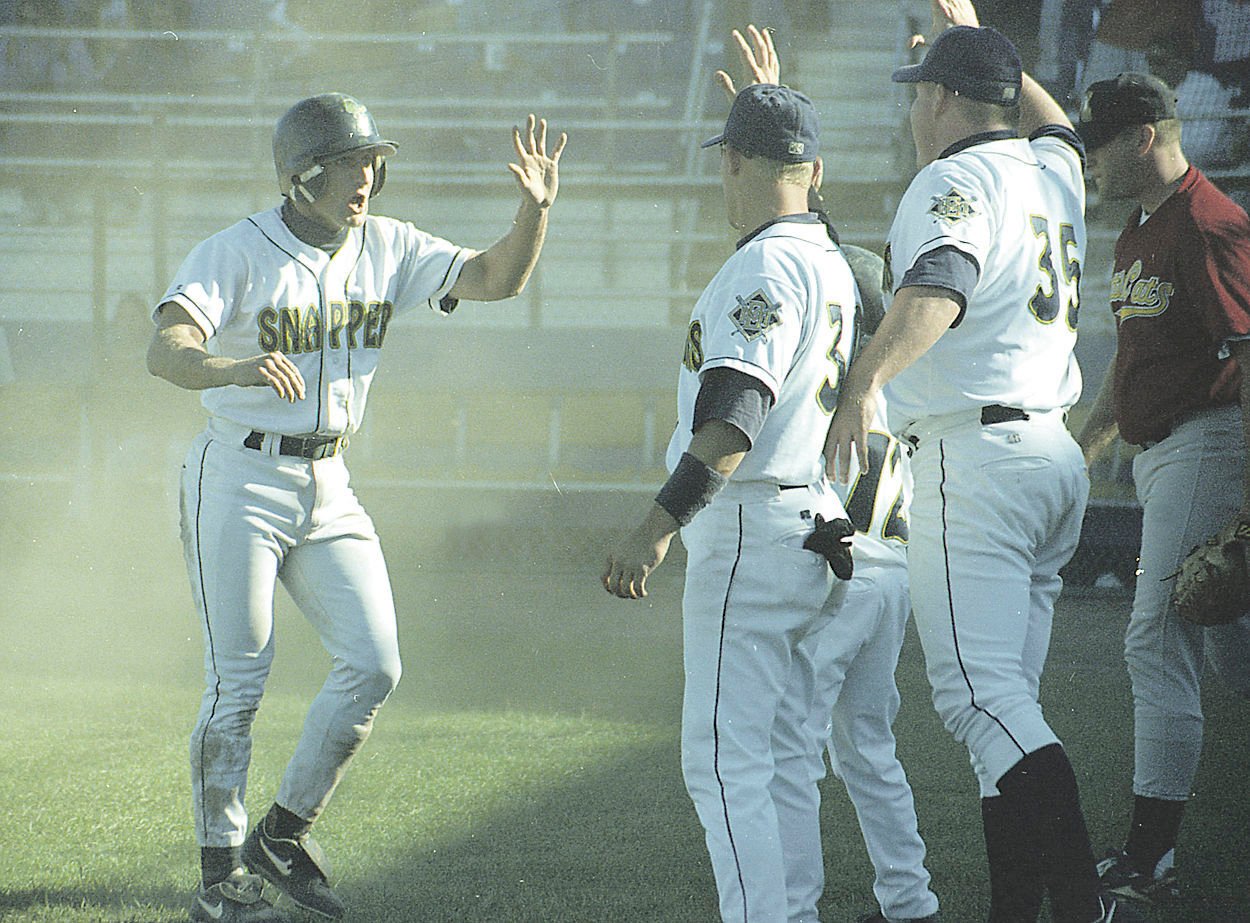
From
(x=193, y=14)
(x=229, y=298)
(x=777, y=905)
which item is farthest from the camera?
(x=193, y=14)

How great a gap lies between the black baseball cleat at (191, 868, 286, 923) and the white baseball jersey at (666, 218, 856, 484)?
49.2 inches

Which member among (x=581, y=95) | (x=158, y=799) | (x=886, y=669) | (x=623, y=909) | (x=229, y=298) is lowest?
(x=158, y=799)

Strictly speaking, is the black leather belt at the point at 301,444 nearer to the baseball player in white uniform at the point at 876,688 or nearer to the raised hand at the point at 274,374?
the raised hand at the point at 274,374

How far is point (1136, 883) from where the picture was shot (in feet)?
9.04

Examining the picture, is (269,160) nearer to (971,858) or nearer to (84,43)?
(84,43)

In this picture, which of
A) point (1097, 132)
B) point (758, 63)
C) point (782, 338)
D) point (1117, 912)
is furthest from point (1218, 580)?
point (758, 63)

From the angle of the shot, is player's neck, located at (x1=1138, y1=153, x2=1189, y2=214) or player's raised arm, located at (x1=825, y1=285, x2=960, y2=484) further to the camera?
player's neck, located at (x1=1138, y1=153, x2=1189, y2=214)

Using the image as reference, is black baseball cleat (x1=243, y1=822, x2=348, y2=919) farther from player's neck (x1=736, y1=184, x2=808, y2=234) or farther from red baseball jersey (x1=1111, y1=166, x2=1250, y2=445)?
red baseball jersey (x1=1111, y1=166, x2=1250, y2=445)

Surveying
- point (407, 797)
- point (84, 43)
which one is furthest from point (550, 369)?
point (407, 797)

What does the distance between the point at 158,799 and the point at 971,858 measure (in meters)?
2.06

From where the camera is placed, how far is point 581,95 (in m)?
9.91

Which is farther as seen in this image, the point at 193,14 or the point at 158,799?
the point at 193,14

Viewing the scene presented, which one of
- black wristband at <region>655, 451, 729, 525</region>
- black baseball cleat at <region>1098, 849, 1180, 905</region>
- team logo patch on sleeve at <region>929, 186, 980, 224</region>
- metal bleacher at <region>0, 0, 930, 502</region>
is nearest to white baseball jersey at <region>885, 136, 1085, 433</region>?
team logo patch on sleeve at <region>929, 186, 980, 224</region>

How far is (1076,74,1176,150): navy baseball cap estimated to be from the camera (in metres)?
2.88
